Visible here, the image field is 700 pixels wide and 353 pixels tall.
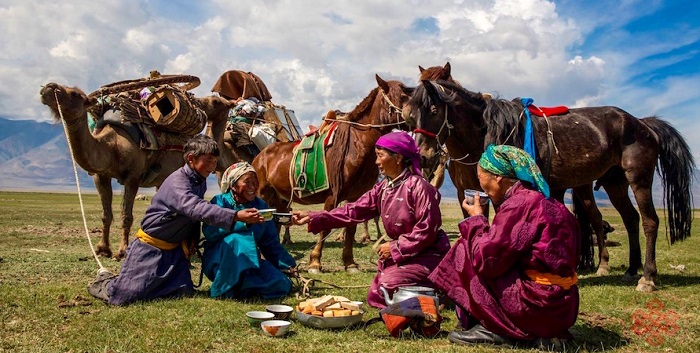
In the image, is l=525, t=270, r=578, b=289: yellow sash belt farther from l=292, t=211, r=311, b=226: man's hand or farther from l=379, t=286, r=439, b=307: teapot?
l=292, t=211, r=311, b=226: man's hand

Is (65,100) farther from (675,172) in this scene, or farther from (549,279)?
(675,172)

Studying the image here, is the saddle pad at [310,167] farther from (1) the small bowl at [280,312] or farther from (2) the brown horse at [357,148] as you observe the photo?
(1) the small bowl at [280,312]

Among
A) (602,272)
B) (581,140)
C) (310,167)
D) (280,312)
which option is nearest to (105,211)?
(310,167)

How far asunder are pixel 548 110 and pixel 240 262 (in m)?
4.42

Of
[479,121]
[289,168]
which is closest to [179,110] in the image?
[289,168]

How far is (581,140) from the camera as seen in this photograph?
21.4 feet

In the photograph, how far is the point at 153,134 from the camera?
942 centimetres

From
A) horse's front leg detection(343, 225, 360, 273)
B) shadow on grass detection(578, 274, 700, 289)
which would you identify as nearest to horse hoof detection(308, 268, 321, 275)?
horse's front leg detection(343, 225, 360, 273)

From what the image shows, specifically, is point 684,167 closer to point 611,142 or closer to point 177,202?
point 611,142

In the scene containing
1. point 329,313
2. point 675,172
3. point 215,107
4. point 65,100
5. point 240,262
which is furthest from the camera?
point 215,107

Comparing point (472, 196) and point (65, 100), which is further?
point (65, 100)

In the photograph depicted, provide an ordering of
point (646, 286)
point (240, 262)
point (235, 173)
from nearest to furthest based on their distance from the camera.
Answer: point (240, 262)
point (235, 173)
point (646, 286)

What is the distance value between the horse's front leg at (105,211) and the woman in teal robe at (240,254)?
3.96m

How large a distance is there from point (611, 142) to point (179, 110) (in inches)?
281
